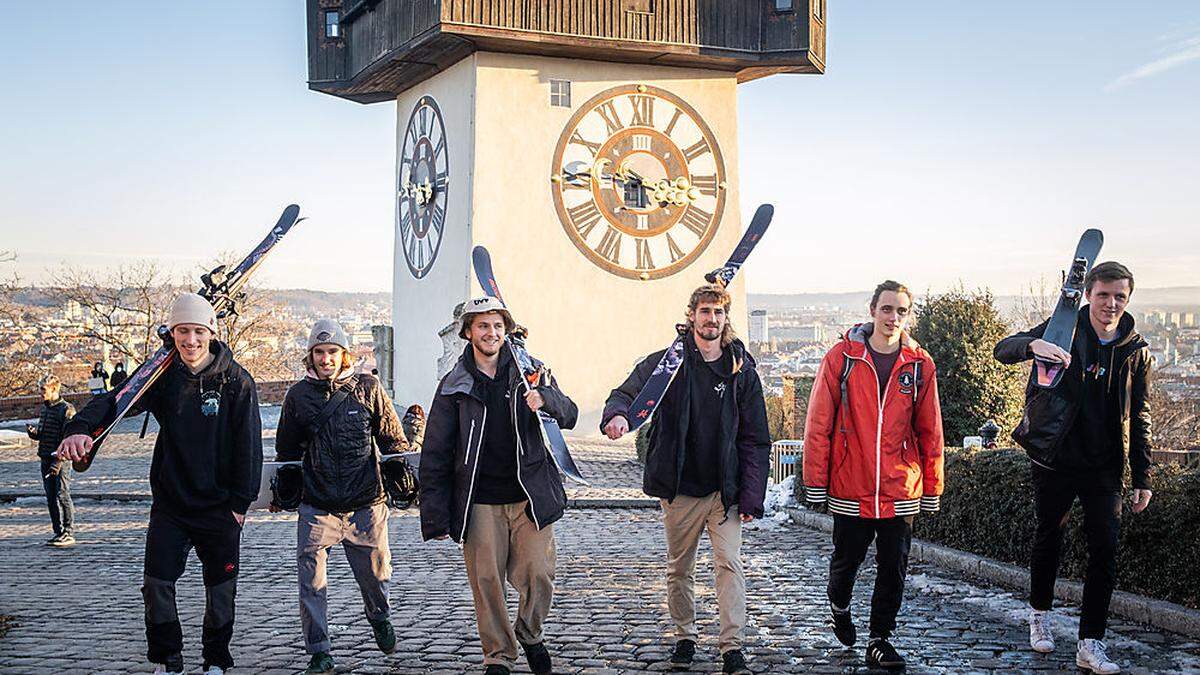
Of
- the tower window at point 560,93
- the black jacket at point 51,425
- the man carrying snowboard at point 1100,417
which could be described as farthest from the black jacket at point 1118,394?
the tower window at point 560,93

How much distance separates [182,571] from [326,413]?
1125 millimetres

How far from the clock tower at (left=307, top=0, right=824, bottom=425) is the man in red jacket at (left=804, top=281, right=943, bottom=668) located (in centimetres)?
1429

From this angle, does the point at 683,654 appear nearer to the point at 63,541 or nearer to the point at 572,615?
the point at 572,615

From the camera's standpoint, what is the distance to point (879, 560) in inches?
266

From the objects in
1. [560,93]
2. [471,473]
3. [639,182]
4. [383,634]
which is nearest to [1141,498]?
[471,473]

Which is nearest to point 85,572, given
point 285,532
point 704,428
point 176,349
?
point 285,532

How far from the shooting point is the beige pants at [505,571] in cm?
636

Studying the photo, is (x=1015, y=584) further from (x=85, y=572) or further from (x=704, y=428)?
(x=85, y=572)

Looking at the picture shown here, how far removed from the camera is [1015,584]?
341 inches

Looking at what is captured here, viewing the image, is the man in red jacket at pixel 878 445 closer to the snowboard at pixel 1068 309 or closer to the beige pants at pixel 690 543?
the beige pants at pixel 690 543

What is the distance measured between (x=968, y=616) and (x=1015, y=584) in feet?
3.29

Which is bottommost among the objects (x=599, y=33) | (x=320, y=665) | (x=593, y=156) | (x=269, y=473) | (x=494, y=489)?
(x=320, y=665)

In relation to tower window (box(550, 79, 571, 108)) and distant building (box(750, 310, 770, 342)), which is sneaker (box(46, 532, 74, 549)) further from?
distant building (box(750, 310, 770, 342))

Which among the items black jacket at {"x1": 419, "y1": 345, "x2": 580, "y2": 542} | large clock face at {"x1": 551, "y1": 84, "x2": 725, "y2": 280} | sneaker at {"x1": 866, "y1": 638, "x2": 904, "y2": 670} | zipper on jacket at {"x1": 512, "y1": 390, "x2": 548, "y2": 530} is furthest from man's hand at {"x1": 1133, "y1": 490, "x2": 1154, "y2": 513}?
large clock face at {"x1": 551, "y1": 84, "x2": 725, "y2": 280}
